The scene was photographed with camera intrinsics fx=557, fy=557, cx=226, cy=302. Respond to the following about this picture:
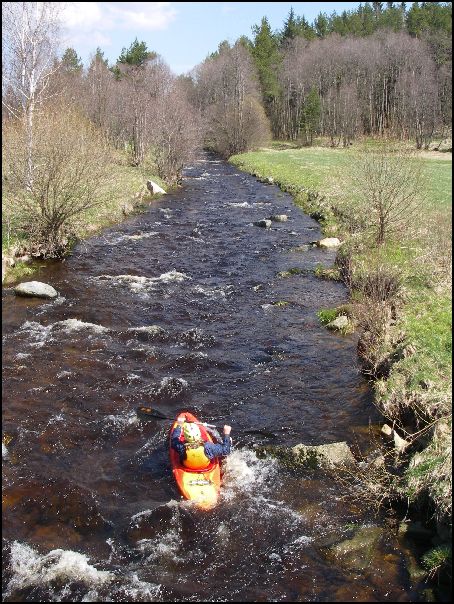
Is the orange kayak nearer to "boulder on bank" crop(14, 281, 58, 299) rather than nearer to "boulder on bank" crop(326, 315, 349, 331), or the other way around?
"boulder on bank" crop(326, 315, 349, 331)

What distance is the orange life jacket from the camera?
982 cm

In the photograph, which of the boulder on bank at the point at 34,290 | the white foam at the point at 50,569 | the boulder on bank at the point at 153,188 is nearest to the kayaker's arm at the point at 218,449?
the white foam at the point at 50,569

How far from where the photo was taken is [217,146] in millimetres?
66438

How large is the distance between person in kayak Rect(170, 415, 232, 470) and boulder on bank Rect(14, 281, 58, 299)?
8699mm

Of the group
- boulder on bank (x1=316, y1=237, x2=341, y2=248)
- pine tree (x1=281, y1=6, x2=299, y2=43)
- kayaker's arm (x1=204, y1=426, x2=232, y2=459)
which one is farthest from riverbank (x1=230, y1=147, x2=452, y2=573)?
pine tree (x1=281, y1=6, x2=299, y2=43)

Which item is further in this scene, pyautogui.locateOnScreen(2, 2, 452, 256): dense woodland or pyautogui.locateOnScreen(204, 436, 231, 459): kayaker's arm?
pyautogui.locateOnScreen(2, 2, 452, 256): dense woodland

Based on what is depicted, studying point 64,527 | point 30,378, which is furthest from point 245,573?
point 30,378

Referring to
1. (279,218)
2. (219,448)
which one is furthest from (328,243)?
(219,448)

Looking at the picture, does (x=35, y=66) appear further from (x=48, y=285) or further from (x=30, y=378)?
(x=30, y=378)

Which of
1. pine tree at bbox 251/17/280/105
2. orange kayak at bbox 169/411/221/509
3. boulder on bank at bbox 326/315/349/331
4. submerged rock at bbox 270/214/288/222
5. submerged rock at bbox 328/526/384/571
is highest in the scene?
pine tree at bbox 251/17/280/105

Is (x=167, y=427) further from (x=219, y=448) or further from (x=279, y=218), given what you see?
(x=279, y=218)

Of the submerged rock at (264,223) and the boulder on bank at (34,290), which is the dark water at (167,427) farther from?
the submerged rock at (264,223)

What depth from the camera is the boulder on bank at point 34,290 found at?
17219 mm

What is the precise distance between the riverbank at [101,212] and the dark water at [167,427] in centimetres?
107
